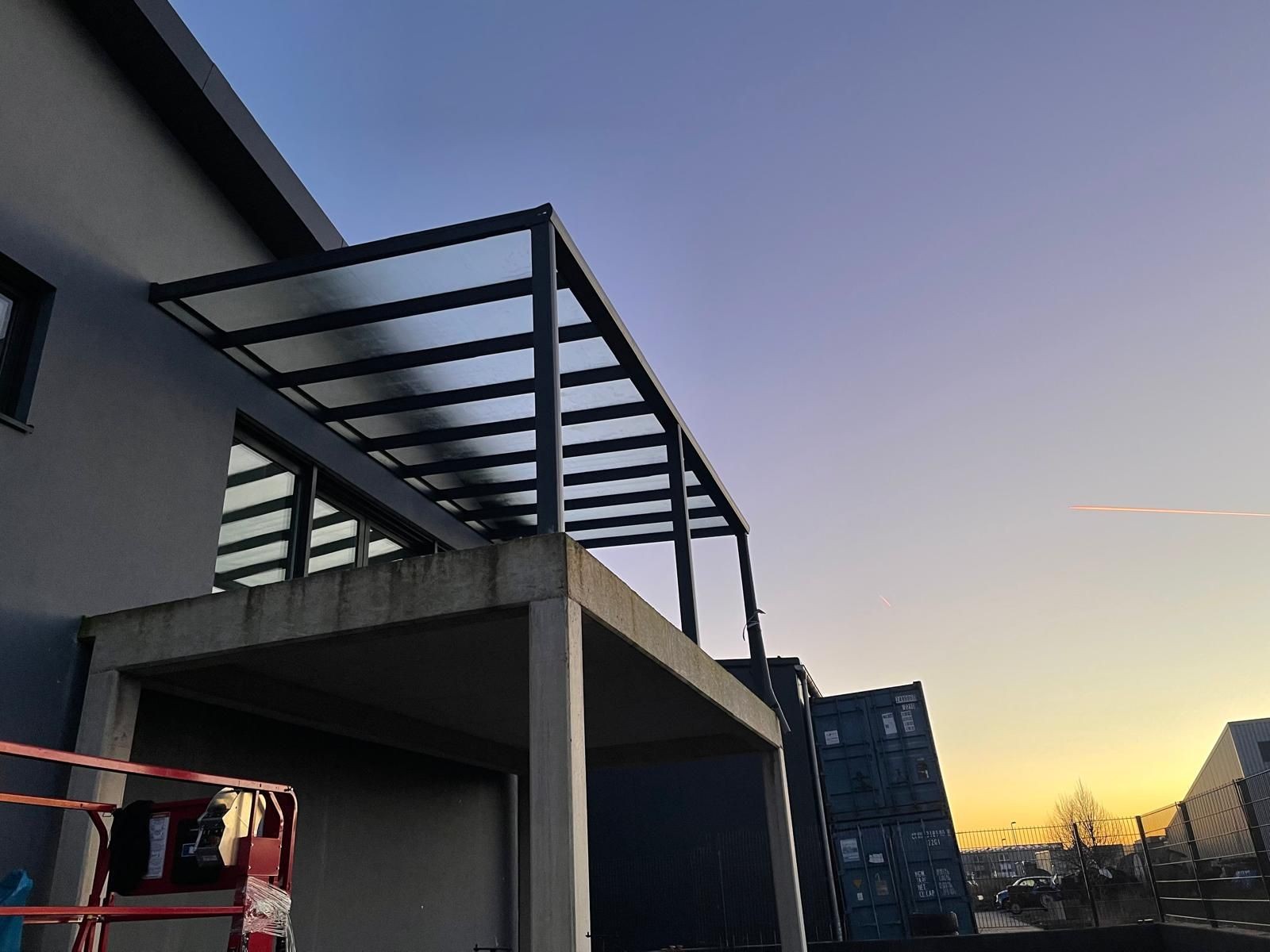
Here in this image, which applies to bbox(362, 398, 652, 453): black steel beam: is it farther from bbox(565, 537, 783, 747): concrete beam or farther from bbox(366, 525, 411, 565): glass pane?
bbox(565, 537, 783, 747): concrete beam

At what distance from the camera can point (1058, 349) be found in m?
13.5

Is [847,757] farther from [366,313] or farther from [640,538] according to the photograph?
[366,313]

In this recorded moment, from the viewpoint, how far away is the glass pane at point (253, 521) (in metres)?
7.75

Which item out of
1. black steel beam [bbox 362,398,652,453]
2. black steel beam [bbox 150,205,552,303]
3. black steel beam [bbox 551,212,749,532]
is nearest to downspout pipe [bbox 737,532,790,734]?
black steel beam [bbox 551,212,749,532]

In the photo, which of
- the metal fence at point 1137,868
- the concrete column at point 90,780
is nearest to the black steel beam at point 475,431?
the concrete column at point 90,780

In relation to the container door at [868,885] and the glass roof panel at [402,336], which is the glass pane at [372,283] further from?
the container door at [868,885]

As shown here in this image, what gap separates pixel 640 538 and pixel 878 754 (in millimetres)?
7374

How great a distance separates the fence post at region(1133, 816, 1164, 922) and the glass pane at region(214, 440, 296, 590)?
40.0ft

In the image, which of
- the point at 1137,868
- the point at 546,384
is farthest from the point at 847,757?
the point at 546,384

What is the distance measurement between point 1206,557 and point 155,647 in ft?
58.8

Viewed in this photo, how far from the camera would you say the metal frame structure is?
21.4ft

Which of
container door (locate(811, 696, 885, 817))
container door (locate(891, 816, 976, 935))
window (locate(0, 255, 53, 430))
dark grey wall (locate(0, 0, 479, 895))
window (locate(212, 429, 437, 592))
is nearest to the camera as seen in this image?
dark grey wall (locate(0, 0, 479, 895))

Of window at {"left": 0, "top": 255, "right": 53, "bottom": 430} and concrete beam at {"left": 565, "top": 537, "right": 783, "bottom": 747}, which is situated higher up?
window at {"left": 0, "top": 255, "right": 53, "bottom": 430}

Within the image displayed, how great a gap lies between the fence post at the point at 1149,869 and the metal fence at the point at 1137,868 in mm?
16
